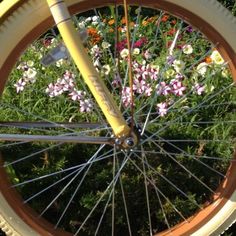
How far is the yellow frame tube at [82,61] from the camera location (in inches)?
84.9

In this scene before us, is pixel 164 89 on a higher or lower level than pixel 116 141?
higher

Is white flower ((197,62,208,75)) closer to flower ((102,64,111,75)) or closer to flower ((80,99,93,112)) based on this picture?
flower ((102,64,111,75))

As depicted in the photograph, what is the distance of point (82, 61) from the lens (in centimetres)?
219

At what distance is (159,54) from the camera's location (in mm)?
3611

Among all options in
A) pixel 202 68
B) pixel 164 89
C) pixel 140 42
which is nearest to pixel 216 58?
pixel 202 68

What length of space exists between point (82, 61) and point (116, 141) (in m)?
0.35

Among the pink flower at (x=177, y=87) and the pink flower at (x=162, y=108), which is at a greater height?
the pink flower at (x=177, y=87)

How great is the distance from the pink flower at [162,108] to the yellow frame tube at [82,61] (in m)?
0.77

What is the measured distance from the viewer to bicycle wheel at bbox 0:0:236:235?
232cm

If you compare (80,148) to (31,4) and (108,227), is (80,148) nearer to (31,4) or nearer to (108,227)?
(108,227)

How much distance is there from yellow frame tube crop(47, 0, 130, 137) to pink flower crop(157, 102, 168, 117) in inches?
30.5

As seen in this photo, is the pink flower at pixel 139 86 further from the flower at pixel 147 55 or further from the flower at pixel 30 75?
the flower at pixel 30 75

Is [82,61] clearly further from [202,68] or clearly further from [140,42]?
[140,42]

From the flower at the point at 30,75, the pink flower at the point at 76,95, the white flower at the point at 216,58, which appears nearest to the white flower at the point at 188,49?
the white flower at the point at 216,58
